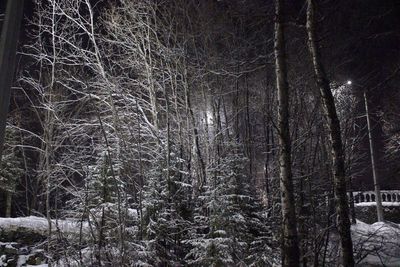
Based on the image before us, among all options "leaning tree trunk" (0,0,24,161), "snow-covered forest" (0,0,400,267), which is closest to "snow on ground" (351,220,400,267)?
"snow-covered forest" (0,0,400,267)

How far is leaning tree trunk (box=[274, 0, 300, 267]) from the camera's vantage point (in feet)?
21.8

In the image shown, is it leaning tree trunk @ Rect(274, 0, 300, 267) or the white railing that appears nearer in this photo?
leaning tree trunk @ Rect(274, 0, 300, 267)

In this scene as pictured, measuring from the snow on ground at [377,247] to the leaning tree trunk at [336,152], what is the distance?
1.25 feet

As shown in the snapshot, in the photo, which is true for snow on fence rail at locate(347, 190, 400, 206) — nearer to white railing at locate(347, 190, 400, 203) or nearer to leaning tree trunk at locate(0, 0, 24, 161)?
white railing at locate(347, 190, 400, 203)

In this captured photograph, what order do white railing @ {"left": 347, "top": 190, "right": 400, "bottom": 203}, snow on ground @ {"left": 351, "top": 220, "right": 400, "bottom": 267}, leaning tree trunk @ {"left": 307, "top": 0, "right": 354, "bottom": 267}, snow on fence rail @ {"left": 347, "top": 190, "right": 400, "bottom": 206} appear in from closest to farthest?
1. leaning tree trunk @ {"left": 307, "top": 0, "right": 354, "bottom": 267}
2. snow on ground @ {"left": 351, "top": 220, "right": 400, "bottom": 267}
3. snow on fence rail @ {"left": 347, "top": 190, "right": 400, "bottom": 206}
4. white railing @ {"left": 347, "top": 190, "right": 400, "bottom": 203}

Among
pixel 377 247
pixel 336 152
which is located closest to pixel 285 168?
pixel 336 152

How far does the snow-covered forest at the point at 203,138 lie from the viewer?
24.5 feet

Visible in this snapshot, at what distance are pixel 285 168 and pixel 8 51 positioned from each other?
18.2 ft

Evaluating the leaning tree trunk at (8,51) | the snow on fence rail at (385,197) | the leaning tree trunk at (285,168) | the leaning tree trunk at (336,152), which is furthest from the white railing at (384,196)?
the leaning tree trunk at (8,51)

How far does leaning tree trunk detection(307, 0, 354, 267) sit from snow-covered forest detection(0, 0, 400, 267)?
0.08ft

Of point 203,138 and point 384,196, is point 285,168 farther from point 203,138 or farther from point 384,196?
point 384,196

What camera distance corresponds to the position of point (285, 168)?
710 centimetres

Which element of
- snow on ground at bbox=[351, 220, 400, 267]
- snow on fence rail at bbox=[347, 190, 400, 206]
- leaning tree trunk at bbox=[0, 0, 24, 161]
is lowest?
snow on ground at bbox=[351, 220, 400, 267]

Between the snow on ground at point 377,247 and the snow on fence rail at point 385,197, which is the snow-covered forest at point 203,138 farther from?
the snow on fence rail at point 385,197
